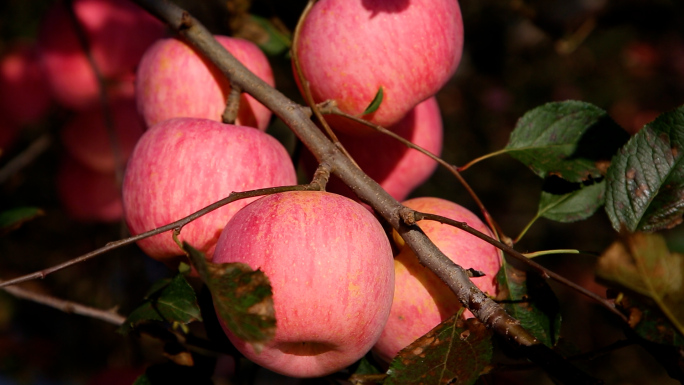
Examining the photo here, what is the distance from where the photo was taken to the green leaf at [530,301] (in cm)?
68

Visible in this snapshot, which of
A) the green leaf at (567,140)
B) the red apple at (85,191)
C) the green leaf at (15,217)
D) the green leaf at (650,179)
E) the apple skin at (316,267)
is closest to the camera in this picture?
the apple skin at (316,267)

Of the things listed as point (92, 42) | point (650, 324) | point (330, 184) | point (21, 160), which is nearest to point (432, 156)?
point (330, 184)

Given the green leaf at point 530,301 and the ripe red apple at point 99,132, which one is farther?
the ripe red apple at point 99,132

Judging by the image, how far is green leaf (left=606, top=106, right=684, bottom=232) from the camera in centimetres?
68

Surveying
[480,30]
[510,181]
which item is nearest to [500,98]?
[510,181]

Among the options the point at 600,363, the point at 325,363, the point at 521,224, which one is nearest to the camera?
the point at 325,363

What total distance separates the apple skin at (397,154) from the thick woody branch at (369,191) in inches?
7.8

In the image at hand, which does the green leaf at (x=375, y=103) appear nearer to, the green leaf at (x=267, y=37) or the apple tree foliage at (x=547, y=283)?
the apple tree foliage at (x=547, y=283)

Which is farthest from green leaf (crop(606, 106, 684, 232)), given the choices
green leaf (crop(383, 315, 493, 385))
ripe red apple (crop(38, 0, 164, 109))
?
ripe red apple (crop(38, 0, 164, 109))

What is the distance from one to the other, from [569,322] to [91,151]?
6.14ft

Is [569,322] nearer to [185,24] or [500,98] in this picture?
[500,98]

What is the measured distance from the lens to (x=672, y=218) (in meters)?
0.67

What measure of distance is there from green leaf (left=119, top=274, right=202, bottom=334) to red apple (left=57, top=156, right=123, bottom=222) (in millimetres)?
893

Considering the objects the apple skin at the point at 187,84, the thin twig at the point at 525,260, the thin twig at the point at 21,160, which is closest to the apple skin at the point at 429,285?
the thin twig at the point at 525,260
